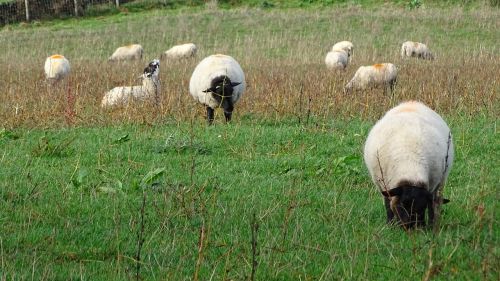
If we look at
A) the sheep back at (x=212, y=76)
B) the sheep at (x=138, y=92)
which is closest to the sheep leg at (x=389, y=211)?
the sheep back at (x=212, y=76)

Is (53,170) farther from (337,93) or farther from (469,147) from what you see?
(337,93)

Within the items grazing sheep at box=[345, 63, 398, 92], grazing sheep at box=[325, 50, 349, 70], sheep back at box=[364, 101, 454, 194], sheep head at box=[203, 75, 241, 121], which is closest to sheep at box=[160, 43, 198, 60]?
grazing sheep at box=[325, 50, 349, 70]

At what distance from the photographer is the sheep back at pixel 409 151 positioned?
18.1ft

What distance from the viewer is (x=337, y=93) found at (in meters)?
12.2

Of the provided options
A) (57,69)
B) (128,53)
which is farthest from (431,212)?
(128,53)

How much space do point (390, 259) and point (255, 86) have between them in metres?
9.92

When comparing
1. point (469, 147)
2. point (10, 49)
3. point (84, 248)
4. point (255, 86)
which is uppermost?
point (84, 248)

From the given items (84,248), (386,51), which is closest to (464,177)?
(84,248)

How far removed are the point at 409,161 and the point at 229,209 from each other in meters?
1.45

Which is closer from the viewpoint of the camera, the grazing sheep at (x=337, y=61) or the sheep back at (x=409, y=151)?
the sheep back at (x=409, y=151)

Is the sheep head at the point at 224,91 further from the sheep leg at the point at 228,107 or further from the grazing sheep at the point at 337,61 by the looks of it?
the grazing sheep at the point at 337,61

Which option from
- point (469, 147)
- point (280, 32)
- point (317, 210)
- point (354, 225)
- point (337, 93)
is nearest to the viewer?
point (354, 225)

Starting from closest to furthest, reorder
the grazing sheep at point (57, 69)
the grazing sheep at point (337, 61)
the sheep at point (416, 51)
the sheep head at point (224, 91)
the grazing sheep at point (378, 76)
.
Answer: the sheep head at point (224, 91) → the grazing sheep at point (378, 76) → the grazing sheep at point (57, 69) → the grazing sheep at point (337, 61) → the sheep at point (416, 51)

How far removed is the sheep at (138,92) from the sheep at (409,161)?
6603mm
